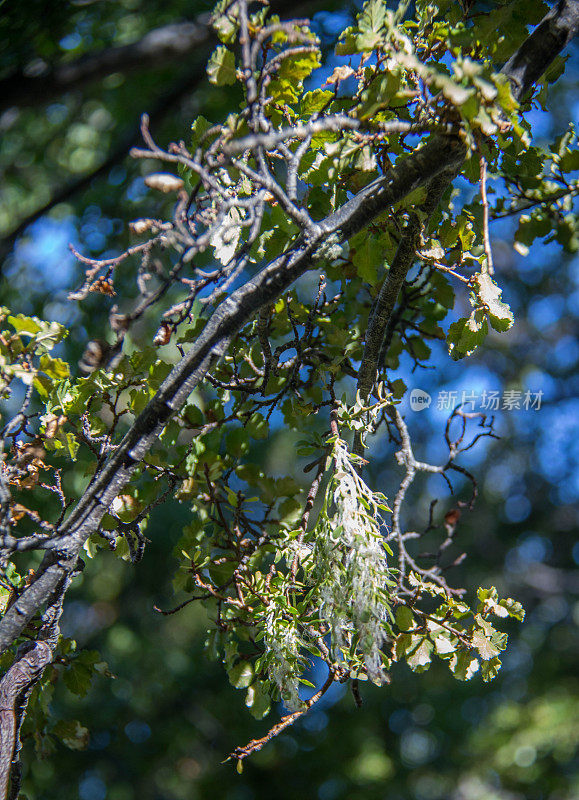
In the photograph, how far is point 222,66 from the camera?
0.44 m

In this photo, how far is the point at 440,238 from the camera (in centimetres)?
56

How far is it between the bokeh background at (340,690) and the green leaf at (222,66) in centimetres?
116

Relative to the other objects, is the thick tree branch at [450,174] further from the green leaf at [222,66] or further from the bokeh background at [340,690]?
the bokeh background at [340,690]

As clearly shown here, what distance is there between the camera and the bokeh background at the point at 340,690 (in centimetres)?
171

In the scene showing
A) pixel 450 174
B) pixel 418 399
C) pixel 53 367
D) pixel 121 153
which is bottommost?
pixel 53 367

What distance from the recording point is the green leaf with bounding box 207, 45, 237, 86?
0.44 meters

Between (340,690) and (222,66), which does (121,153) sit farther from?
(340,690)

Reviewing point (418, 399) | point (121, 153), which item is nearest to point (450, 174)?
point (418, 399)

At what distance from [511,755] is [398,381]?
105 inches

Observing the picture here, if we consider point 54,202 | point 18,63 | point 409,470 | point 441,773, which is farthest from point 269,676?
point 441,773

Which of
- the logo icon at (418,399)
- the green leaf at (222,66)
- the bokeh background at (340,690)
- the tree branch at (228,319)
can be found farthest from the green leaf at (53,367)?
the bokeh background at (340,690)

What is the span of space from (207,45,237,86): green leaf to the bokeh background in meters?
1.16

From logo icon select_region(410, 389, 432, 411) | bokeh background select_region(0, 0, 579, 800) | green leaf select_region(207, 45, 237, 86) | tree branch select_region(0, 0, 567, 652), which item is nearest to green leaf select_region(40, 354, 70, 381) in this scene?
tree branch select_region(0, 0, 567, 652)

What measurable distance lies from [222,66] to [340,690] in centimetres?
264
